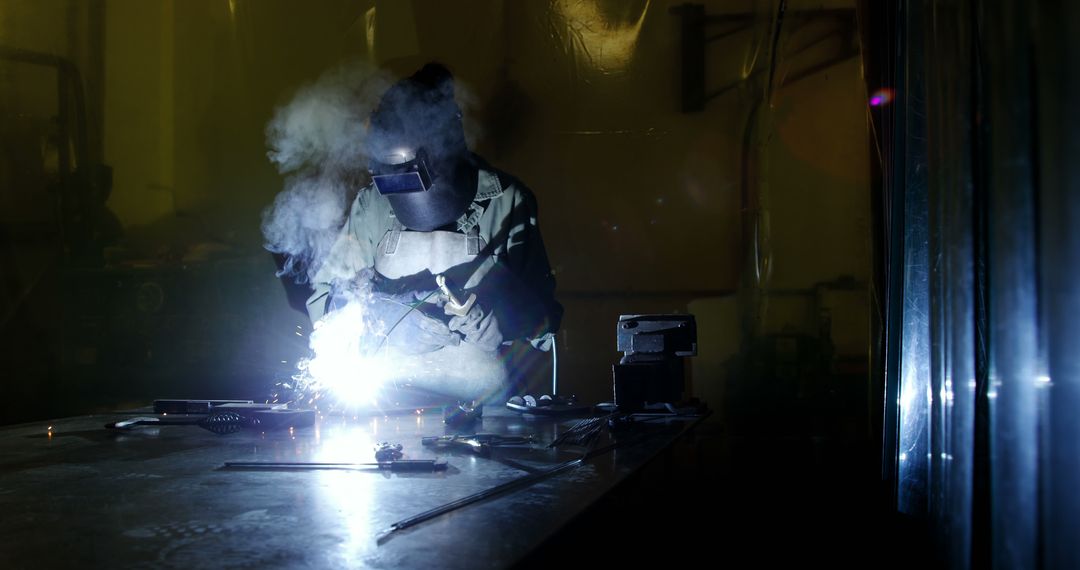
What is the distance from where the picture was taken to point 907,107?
5.63ft

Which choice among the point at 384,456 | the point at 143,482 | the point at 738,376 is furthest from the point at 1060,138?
the point at 738,376

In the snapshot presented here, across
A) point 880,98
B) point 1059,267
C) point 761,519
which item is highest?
point 880,98

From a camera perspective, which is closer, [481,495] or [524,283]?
[481,495]

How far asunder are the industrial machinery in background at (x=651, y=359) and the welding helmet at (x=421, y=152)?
904mm

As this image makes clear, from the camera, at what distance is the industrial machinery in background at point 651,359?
2.48m

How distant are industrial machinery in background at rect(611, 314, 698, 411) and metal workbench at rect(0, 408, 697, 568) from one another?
54cm

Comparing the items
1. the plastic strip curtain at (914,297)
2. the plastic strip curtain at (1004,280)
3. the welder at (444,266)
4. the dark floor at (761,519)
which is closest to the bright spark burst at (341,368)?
the welder at (444,266)

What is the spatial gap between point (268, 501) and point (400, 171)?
1783 millimetres

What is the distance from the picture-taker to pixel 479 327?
3199 millimetres

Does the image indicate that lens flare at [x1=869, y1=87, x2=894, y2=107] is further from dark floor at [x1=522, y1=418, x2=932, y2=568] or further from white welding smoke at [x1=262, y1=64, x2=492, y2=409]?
white welding smoke at [x1=262, y1=64, x2=492, y2=409]

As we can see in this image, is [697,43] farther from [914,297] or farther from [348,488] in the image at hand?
[348,488]

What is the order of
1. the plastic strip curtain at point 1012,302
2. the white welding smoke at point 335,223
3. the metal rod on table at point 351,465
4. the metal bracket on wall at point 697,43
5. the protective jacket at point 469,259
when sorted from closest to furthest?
1. the plastic strip curtain at point 1012,302
2. the metal rod on table at point 351,465
3. the white welding smoke at point 335,223
4. the protective jacket at point 469,259
5. the metal bracket on wall at point 697,43

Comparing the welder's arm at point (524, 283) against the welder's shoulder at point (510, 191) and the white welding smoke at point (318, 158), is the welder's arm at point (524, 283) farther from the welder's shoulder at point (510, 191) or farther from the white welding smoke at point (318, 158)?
the white welding smoke at point (318, 158)

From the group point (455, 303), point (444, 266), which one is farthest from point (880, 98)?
point (444, 266)
